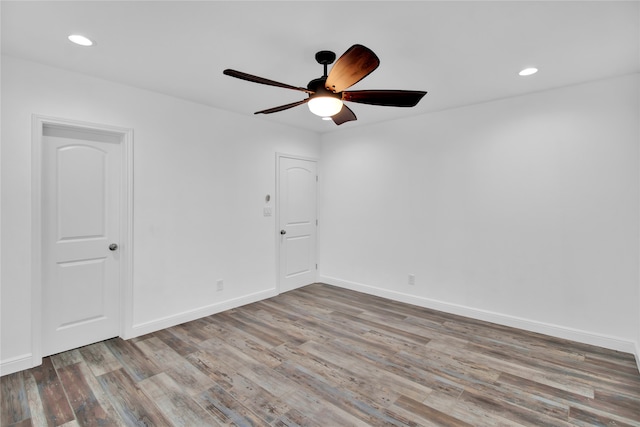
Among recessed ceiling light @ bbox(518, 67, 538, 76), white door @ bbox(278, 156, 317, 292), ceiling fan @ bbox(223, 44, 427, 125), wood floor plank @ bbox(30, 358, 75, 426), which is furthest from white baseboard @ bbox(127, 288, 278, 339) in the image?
recessed ceiling light @ bbox(518, 67, 538, 76)

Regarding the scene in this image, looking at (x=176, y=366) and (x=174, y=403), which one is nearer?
(x=174, y=403)

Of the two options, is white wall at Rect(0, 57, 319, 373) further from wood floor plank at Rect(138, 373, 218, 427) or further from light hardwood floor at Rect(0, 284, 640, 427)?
wood floor plank at Rect(138, 373, 218, 427)

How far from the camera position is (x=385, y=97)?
224 centimetres

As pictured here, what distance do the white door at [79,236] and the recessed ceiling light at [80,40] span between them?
2.96 ft

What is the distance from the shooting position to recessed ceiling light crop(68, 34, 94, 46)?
2199 mm

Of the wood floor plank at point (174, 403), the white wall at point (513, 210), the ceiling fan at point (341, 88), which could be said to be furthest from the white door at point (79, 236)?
the white wall at point (513, 210)

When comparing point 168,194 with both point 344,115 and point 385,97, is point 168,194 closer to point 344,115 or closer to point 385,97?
point 344,115

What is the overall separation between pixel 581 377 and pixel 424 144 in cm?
287

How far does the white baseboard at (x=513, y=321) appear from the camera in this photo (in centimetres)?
292

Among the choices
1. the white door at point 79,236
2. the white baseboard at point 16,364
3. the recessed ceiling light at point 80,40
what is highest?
the recessed ceiling light at point 80,40

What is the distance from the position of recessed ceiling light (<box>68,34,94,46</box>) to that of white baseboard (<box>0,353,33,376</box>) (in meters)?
2.56

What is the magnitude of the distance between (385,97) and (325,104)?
0.44m

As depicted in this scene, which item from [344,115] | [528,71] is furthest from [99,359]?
[528,71]

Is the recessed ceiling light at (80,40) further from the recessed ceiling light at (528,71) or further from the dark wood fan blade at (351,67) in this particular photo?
the recessed ceiling light at (528,71)
